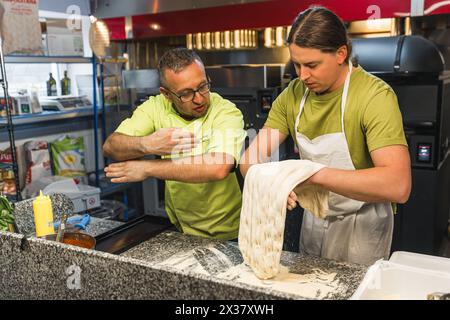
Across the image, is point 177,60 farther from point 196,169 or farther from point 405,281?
point 405,281

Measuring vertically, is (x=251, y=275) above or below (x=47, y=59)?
below

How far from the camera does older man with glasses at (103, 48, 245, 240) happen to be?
5.88 feet

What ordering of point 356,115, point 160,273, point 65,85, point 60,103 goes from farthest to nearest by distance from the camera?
point 65,85, point 60,103, point 356,115, point 160,273

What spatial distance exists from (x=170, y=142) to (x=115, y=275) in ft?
2.59

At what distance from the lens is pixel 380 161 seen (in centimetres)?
150

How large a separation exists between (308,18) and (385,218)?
0.88 m

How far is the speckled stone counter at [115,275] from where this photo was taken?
1.04 metres

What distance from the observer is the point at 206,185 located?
1944 millimetres

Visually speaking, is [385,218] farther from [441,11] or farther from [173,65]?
[441,11]

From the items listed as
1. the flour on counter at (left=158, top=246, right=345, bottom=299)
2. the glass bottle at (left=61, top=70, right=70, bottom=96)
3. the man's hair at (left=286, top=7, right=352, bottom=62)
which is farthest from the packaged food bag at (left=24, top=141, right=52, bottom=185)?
the man's hair at (left=286, top=7, right=352, bottom=62)

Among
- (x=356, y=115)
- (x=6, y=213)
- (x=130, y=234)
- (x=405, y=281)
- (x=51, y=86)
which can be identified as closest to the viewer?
(x=405, y=281)

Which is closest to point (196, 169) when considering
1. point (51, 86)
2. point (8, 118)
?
point (8, 118)
